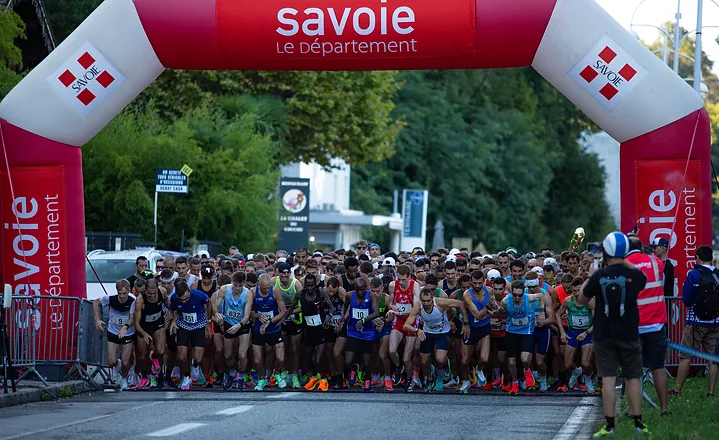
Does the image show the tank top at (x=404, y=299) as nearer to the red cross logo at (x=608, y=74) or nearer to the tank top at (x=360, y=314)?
the tank top at (x=360, y=314)

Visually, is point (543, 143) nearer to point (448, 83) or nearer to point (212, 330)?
point (448, 83)

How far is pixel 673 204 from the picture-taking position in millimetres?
17594

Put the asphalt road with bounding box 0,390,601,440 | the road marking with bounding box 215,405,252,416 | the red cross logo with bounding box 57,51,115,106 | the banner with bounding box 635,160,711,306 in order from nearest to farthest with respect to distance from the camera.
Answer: the asphalt road with bounding box 0,390,601,440, the road marking with bounding box 215,405,252,416, the red cross logo with bounding box 57,51,115,106, the banner with bounding box 635,160,711,306

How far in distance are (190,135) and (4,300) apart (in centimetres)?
2106

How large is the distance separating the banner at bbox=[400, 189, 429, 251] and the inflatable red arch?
106ft

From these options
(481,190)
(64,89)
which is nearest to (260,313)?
(64,89)

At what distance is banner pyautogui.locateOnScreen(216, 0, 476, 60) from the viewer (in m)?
16.9

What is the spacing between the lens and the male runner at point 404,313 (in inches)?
713

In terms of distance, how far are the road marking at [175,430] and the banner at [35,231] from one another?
5.07 metres

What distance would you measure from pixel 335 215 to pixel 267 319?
39700 millimetres

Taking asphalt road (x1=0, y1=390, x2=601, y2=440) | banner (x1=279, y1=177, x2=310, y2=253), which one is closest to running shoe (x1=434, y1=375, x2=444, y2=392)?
asphalt road (x1=0, y1=390, x2=601, y2=440)

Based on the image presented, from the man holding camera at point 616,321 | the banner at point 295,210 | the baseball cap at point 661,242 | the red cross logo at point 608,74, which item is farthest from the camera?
the banner at point 295,210

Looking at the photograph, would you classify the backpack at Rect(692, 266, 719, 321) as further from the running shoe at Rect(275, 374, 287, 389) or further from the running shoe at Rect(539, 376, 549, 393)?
the running shoe at Rect(275, 374, 287, 389)

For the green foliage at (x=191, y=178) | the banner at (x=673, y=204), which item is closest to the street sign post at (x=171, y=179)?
the green foliage at (x=191, y=178)
